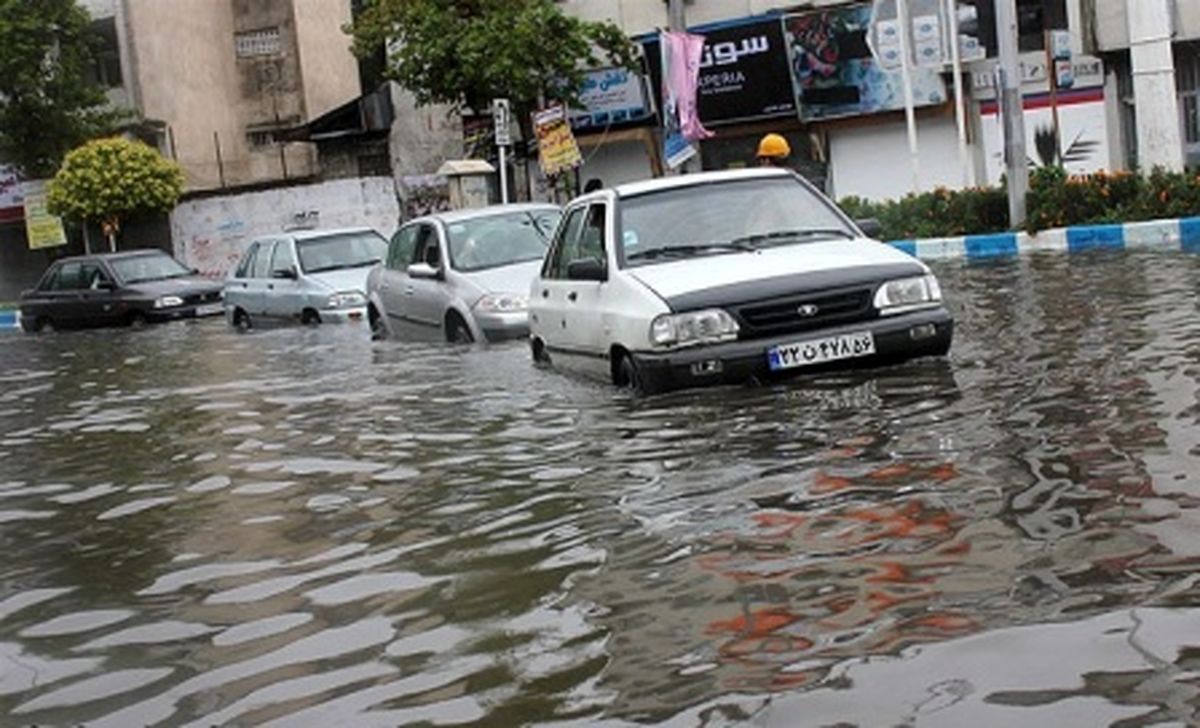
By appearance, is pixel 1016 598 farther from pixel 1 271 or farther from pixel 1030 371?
pixel 1 271

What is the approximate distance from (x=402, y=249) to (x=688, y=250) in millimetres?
7055

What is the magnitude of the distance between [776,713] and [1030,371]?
6.10 metres

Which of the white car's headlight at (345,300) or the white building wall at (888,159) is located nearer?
the white car's headlight at (345,300)

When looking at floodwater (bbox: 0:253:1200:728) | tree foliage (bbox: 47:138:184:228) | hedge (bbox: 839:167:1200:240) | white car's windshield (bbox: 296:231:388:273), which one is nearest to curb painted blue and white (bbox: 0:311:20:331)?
tree foliage (bbox: 47:138:184:228)

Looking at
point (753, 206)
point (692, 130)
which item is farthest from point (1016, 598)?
point (692, 130)

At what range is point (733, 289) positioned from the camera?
9.48 meters

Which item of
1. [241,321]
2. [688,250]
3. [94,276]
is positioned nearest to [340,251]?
[241,321]

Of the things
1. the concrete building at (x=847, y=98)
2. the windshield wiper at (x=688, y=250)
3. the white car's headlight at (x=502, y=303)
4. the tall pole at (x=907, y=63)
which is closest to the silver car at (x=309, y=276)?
the white car's headlight at (x=502, y=303)

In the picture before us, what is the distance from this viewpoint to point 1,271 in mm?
46438

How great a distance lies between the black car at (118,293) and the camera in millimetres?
28359

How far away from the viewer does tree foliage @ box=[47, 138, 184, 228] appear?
3806cm

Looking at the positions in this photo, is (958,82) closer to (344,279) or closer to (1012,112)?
(1012,112)

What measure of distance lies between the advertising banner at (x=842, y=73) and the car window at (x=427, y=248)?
56.1ft

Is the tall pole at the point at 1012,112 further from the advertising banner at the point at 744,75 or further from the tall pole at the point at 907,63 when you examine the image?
the advertising banner at the point at 744,75
